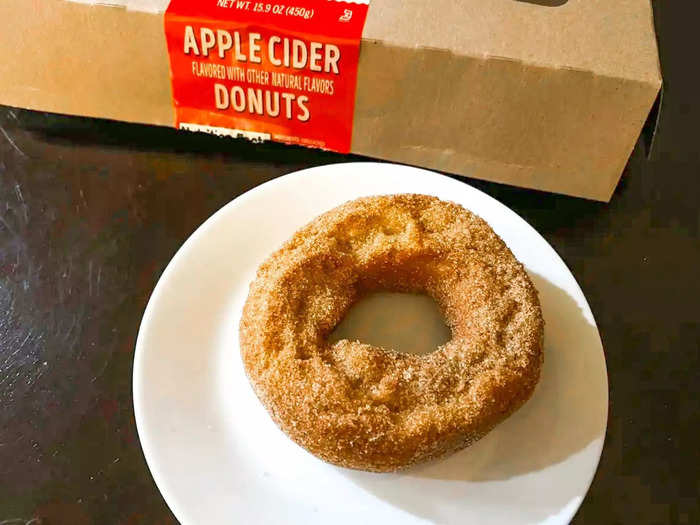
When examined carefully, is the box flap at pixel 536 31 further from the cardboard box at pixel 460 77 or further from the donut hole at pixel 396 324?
the donut hole at pixel 396 324

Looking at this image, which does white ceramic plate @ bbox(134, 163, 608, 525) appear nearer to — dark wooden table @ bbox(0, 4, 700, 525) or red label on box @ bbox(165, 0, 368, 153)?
dark wooden table @ bbox(0, 4, 700, 525)

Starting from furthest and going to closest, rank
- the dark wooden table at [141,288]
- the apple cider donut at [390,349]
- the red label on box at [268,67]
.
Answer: the red label on box at [268,67]
the dark wooden table at [141,288]
the apple cider donut at [390,349]

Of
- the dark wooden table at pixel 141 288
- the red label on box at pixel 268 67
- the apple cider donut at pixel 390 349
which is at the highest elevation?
the red label on box at pixel 268 67

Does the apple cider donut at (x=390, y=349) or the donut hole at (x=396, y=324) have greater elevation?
the apple cider donut at (x=390, y=349)

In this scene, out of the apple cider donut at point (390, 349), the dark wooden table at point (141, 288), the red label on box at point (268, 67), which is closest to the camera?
the apple cider donut at point (390, 349)

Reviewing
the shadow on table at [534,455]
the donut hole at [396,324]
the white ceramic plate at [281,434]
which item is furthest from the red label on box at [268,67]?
the shadow on table at [534,455]

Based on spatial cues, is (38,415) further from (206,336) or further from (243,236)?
(243,236)

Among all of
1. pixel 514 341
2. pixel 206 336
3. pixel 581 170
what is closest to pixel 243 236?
pixel 206 336
